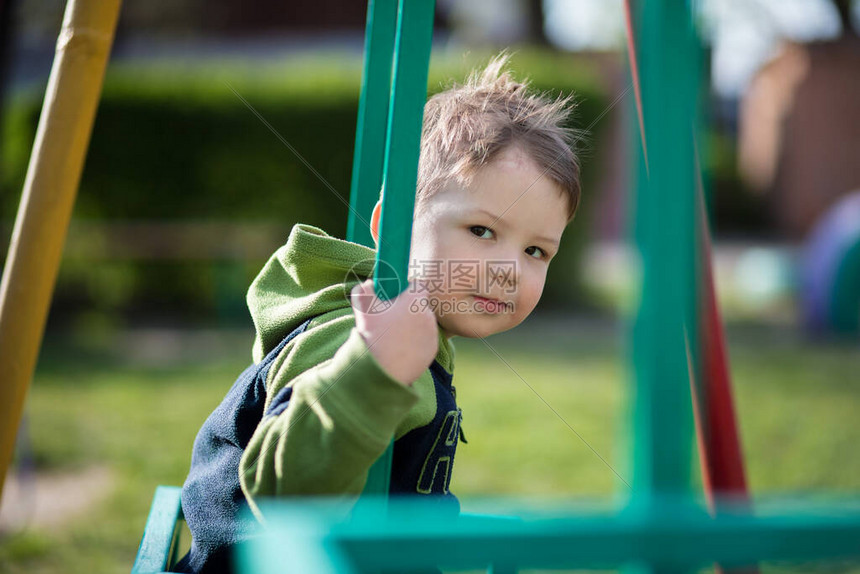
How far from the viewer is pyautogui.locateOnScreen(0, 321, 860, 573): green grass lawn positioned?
3141 mm

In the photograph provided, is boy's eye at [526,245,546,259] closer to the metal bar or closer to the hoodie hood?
the hoodie hood

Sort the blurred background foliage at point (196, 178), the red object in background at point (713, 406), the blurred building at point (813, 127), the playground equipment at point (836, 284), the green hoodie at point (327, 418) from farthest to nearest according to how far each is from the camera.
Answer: the blurred building at point (813, 127) → the blurred background foliage at point (196, 178) → the playground equipment at point (836, 284) → the red object in background at point (713, 406) → the green hoodie at point (327, 418)

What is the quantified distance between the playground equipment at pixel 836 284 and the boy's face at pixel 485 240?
557cm

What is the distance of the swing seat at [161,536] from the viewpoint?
4.41 ft

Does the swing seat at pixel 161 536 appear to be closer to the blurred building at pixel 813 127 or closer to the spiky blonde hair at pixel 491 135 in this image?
the spiky blonde hair at pixel 491 135

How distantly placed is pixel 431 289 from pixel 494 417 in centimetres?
320

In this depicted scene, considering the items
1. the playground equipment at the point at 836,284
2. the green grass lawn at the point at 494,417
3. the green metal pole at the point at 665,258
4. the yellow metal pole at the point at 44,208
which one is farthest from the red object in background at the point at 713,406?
the playground equipment at the point at 836,284

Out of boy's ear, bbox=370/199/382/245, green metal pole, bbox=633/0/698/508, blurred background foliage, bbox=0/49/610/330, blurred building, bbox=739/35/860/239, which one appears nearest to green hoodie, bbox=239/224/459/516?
boy's ear, bbox=370/199/382/245

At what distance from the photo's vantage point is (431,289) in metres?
1.20

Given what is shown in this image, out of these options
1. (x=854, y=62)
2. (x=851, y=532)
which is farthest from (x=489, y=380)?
(x=854, y=62)

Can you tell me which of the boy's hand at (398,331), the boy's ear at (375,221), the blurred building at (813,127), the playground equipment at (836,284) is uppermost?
the blurred building at (813,127)

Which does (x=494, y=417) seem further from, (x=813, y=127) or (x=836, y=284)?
(x=813, y=127)

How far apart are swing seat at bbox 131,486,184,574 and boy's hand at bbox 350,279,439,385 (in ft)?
2.18

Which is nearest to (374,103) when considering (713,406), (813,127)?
(713,406)
